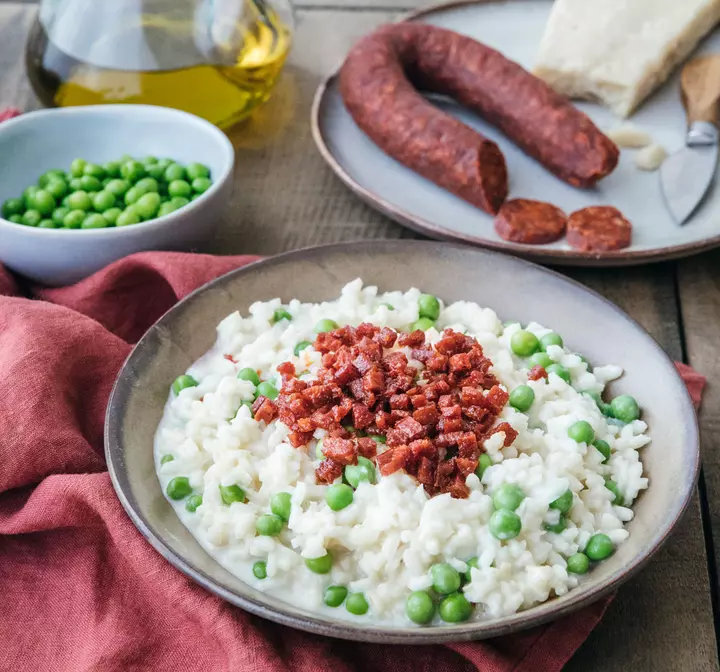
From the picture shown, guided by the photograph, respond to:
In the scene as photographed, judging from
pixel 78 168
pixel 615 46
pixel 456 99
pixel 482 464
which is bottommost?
pixel 78 168

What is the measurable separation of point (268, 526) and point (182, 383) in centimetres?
58

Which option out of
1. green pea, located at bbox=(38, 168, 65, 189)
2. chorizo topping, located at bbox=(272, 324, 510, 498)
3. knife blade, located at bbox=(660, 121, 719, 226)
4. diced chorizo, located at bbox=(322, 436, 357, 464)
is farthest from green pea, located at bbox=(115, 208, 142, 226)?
knife blade, located at bbox=(660, 121, 719, 226)

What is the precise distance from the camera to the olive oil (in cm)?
350

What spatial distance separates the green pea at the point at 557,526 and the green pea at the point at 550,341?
626 millimetres

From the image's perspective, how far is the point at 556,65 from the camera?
12.7 ft

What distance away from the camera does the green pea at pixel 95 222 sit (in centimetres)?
313

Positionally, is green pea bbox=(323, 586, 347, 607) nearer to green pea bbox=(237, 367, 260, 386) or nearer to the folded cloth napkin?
the folded cloth napkin

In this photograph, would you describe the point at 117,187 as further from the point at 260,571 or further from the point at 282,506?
the point at 260,571

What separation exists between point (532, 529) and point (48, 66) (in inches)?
104

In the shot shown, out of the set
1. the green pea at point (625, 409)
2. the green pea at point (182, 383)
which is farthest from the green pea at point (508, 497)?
the green pea at point (182, 383)

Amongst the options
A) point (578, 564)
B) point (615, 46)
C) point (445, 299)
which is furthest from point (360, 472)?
point (615, 46)

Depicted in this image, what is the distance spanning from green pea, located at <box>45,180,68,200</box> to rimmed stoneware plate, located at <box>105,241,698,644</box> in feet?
2.97

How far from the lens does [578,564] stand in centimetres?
205

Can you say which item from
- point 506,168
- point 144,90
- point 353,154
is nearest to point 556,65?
point 506,168
